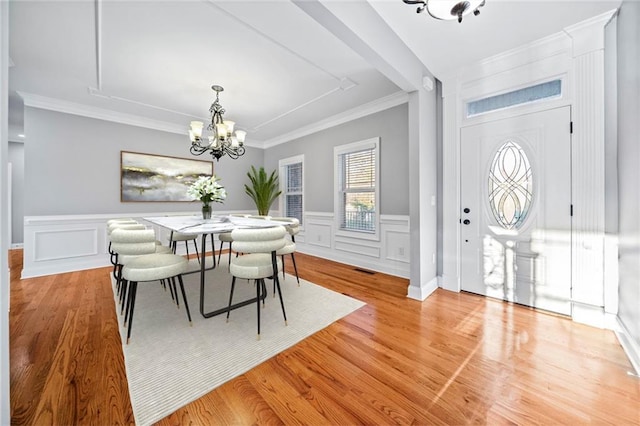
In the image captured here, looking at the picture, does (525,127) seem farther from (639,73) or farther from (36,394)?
(36,394)

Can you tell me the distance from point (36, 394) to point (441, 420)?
2219 mm

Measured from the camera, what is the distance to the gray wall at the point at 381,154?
3.54 m

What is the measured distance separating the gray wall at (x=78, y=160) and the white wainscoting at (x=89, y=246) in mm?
191

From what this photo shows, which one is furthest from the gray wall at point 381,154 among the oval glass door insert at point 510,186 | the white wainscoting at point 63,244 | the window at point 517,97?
the white wainscoting at point 63,244

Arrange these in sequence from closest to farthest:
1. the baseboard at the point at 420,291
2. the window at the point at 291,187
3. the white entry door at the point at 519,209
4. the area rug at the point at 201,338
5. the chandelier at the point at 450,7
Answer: the area rug at the point at 201,338, the chandelier at the point at 450,7, the white entry door at the point at 519,209, the baseboard at the point at 420,291, the window at the point at 291,187

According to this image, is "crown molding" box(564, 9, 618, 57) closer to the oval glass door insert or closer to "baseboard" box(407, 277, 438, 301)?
the oval glass door insert

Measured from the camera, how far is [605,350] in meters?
1.76

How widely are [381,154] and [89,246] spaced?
5.05 meters

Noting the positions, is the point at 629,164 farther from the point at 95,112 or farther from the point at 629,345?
the point at 95,112

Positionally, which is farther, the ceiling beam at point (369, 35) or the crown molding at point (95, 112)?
the crown molding at point (95, 112)

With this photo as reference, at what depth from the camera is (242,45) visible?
2385 millimetres

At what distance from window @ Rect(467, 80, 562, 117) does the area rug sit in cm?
261

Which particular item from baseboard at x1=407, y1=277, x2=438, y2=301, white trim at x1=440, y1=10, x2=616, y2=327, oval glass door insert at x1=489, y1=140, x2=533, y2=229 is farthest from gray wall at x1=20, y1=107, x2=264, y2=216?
white trim at x1=440, y1=10, x2=616, y2=327

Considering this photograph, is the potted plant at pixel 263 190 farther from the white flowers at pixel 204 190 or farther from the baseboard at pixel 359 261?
the white flowers at pixel 204 190
